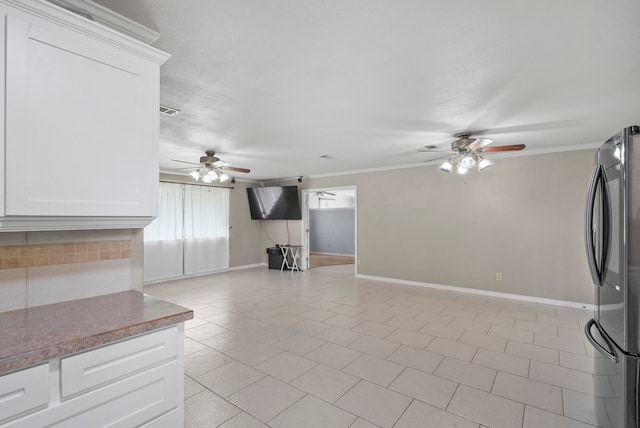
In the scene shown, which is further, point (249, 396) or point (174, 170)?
point (174, 170)

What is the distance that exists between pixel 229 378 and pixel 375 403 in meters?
1.22

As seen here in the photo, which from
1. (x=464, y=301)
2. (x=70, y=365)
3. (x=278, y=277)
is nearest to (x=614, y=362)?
(x=70, y=365)

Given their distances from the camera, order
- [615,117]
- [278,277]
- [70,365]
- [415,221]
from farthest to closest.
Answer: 1. [278,277]
2. [415,221]
3. [615,117]
4. [70,365]

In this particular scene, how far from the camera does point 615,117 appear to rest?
10.2ft

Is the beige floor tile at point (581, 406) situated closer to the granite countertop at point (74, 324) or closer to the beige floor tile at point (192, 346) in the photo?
the granite countertop at point (74, 324)

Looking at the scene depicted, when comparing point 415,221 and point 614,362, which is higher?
point 415,221

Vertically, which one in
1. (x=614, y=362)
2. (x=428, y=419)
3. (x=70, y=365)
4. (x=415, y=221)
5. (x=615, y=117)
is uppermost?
(x=615, y=117)

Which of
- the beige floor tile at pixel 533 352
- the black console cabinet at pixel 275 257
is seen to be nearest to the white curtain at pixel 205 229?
the black console cabinet at pixel 275 257

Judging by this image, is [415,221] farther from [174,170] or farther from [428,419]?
[174,170]

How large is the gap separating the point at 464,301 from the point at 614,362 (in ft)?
10.7

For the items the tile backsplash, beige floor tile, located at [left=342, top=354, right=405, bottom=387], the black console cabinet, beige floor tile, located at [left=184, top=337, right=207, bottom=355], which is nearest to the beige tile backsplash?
the tile backsplash

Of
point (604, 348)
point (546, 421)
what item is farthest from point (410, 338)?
point (604, 348)

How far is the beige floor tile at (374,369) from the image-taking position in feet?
8.07

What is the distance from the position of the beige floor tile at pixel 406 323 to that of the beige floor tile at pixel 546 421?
60.2 inches
